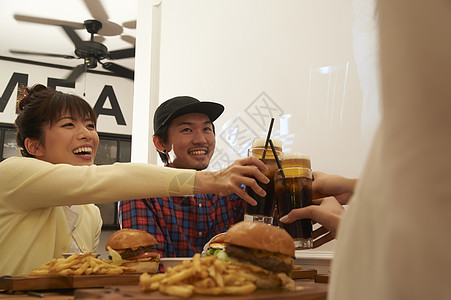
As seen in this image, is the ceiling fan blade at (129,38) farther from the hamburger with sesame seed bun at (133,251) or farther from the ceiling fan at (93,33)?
the hamburger with sesame seed bun at (133,251)

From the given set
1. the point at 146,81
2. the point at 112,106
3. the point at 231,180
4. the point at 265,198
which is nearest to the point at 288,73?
the point at 265,198

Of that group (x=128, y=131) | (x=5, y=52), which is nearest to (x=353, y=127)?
(x=128, y=131)

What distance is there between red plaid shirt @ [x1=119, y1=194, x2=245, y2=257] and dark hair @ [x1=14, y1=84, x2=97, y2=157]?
2.07 feet

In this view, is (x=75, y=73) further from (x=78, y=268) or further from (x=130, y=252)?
(x=78, y=268)

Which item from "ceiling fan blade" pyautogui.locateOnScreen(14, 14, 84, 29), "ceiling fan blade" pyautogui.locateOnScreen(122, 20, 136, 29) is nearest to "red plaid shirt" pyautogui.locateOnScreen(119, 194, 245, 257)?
"ceiling fan blade" pyautogui.locateOnScreen(122, 20, 136, 29)

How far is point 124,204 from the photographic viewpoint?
2502mm

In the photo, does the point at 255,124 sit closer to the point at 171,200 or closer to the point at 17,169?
the point at 171,200

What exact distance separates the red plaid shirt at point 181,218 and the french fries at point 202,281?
1.39 m

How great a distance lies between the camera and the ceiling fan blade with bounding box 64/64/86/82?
675 cm

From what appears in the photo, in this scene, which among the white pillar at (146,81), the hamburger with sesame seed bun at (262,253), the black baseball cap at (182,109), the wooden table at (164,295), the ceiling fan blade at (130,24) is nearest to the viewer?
the wooden table at (164,295)

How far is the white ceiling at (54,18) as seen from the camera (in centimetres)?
588

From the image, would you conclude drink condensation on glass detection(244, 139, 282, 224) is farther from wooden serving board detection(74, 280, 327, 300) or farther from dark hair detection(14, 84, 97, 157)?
dark hair detection(14, 84, 97, 157)

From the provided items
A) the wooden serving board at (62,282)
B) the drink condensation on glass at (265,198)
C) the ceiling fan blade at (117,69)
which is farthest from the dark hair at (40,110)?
the ceiling fan blade at (117,69)

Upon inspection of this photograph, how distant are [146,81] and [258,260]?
352 cm
